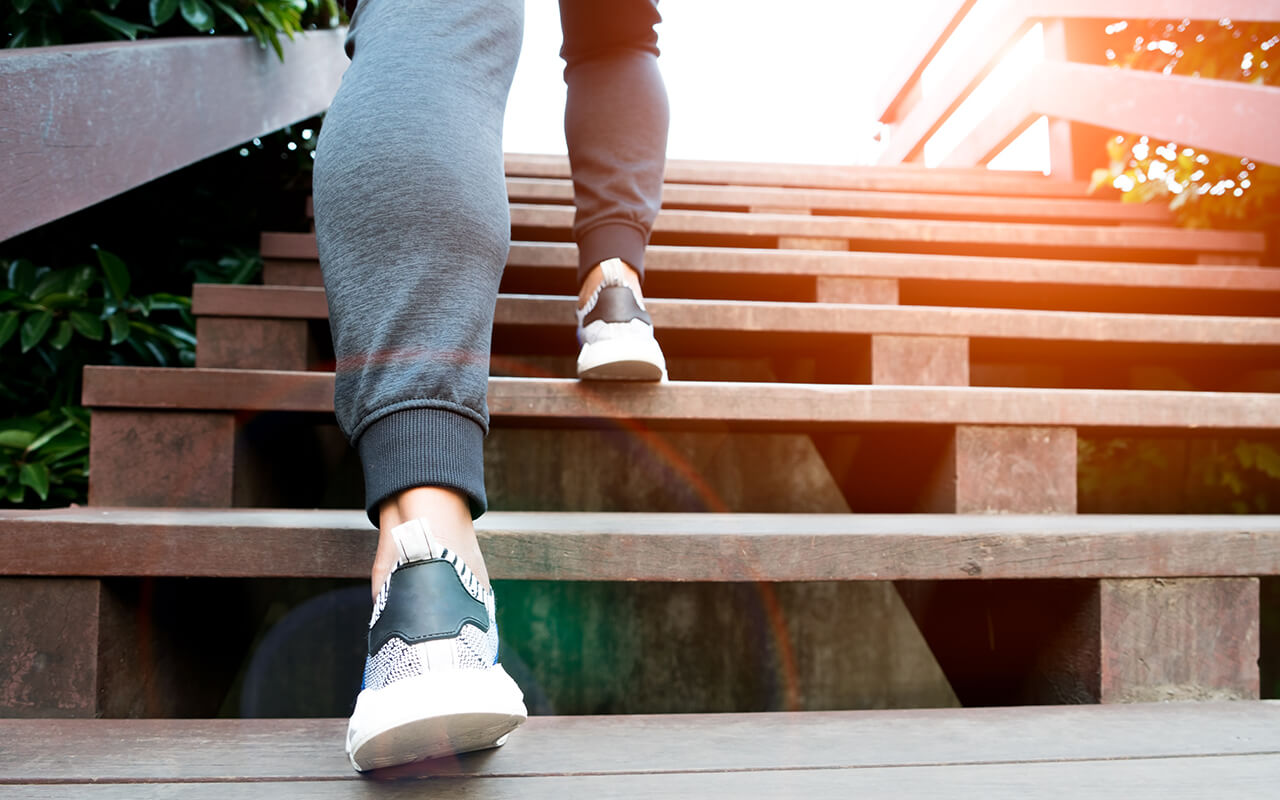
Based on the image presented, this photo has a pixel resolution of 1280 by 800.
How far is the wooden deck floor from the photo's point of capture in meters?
0.50

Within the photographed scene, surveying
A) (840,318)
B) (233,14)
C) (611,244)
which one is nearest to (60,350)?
(233,14)

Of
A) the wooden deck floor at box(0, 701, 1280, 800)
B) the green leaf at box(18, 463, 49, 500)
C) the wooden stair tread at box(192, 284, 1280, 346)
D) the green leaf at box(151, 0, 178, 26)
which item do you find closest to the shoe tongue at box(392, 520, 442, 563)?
the wooden deck floor at box(0, 701, 1280, 800)

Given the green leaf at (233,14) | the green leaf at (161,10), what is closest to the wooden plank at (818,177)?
the green leaf at (233,14)

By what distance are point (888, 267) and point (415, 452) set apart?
124 cm

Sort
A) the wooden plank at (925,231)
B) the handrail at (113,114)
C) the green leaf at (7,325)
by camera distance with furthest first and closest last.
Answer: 1. the wooden plank at (925,231)
2. the green leaf at (7,325)
3. the handrail at (113,114)

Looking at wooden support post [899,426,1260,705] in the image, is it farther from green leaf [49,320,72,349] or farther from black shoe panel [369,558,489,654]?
green leaf [49,320,72,349]

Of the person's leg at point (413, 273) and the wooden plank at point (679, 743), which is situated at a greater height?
the person's leg at point (413, 273)

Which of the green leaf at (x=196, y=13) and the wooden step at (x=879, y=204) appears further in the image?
the wooden step at (x=879, y=204)

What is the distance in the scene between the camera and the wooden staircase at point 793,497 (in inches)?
25.2

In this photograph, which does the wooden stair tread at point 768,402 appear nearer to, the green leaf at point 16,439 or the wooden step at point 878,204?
the green leaf at point 16,439

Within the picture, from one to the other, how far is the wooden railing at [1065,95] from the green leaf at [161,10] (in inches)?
85.5

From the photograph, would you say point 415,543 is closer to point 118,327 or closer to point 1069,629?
point 1069,629

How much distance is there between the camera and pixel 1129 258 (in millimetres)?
1980

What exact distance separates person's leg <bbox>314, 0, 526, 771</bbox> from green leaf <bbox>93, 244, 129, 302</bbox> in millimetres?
1043
